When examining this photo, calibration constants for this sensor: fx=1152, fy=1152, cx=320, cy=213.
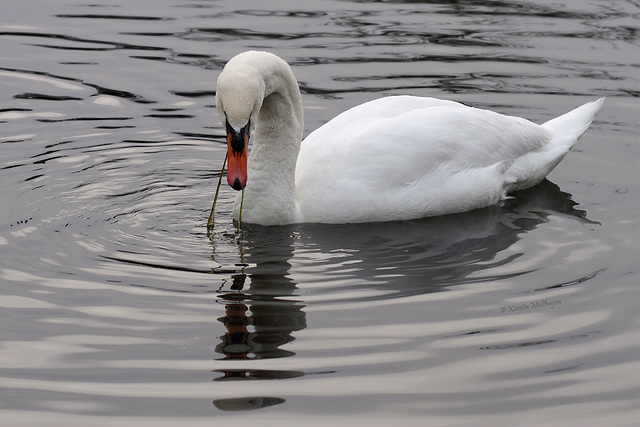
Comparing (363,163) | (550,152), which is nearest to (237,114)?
(363,163)

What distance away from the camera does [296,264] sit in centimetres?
864

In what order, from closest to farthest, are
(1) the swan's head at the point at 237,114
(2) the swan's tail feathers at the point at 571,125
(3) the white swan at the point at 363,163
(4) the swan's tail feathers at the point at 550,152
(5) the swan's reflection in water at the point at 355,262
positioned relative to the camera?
(5) the swan's reflection in water at the point at 355,262
(1) the swan's head at the point at 237,114
(3) the white swan at the point at 363,163
(4) the swan's tail feathers at the point at 550,152
(2) the swan's tail feathers at the point at 571,125

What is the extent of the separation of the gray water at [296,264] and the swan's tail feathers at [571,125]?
1.22ft

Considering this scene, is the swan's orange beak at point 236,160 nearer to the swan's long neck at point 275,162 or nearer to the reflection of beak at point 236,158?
the reflection of beak at point 236,158

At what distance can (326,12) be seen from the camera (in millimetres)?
16562

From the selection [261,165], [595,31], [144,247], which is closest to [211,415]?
[144,247]

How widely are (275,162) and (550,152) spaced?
2880mm

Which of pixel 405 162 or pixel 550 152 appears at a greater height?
pixel 405 162

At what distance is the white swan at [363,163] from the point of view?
954cm

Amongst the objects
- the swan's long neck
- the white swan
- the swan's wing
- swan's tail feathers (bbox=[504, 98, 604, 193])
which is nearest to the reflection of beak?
the white swan

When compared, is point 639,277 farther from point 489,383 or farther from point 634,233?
point 489,383

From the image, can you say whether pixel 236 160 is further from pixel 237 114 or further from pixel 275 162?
pixel 275 162

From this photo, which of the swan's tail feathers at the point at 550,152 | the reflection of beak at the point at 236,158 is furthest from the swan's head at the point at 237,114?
the swan's tail feathers at the point at 550,152

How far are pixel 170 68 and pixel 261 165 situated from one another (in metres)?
4.80
